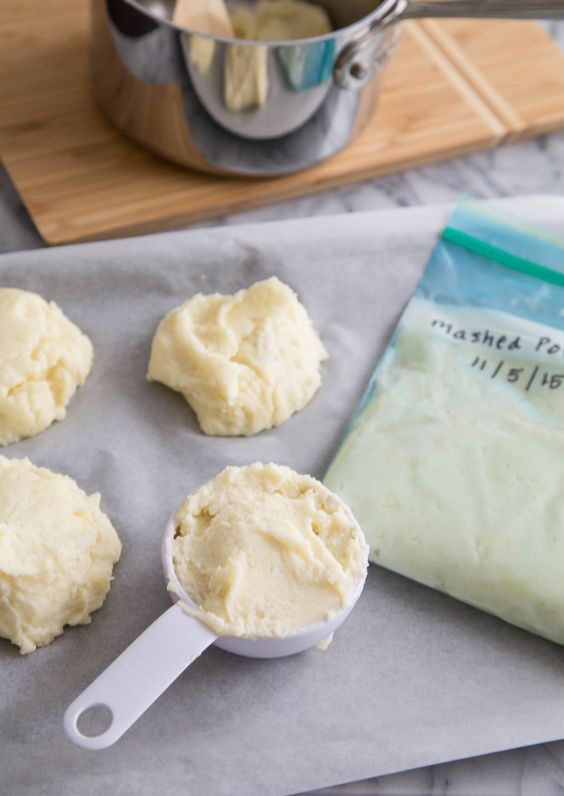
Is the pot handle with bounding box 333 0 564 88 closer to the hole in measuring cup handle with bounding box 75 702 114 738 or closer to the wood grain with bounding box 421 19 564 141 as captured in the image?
the wood grain with bounding box 421 19 564 141

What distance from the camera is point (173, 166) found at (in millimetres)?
1768

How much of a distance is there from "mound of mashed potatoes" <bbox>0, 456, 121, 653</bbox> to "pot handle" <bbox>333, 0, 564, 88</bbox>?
31.8 inches

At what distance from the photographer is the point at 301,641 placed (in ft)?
3.76

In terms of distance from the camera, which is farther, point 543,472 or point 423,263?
point 423,263

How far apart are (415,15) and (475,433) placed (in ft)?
2.26

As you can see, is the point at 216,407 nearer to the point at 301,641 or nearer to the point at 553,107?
the point at 301,641

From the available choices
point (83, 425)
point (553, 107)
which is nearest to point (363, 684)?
point (83, 425)

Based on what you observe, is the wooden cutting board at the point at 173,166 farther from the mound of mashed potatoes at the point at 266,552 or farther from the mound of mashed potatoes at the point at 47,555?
the mound of mashed potatoes at the point at 266,552


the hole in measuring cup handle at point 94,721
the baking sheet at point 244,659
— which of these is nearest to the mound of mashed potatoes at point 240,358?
the baking sheet at point 244,659

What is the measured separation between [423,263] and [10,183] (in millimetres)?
780

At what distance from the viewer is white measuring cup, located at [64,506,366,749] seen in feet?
3.41

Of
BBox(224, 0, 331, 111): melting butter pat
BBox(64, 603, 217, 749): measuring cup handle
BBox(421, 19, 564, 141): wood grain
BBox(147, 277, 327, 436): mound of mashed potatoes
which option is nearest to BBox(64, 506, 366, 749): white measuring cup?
BBox(64, 603, 217, 749): measuring cup handle

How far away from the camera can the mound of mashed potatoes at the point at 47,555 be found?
46.6 inches

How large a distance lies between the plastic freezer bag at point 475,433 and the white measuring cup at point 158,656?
0.64ft
